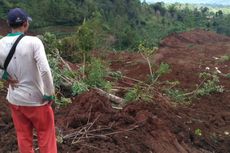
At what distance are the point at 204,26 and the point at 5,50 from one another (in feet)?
152

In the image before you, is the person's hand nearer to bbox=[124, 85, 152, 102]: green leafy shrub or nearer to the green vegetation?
bbox=[124, 85, 152, 102]: green leafy shrub

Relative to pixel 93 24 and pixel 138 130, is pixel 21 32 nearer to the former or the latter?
pixel 138 130

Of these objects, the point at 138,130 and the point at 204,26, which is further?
the point at 204,26

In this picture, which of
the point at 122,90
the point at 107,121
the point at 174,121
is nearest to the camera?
the point at 107,121

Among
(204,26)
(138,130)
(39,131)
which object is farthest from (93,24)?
(204,26)

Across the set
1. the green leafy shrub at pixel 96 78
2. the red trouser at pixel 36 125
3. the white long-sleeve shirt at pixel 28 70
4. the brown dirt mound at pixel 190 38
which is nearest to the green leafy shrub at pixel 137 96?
the green leafy shrub at pixel 96 78

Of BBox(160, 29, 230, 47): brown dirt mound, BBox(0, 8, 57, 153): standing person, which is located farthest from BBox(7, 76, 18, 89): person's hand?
BBox(160, 29, 230, 47): brown dirt mound

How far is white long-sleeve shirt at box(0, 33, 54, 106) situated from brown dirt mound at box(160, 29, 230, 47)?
28.2 meters

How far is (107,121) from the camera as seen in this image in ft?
23.7

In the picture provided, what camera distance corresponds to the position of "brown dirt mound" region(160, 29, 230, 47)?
112 ft

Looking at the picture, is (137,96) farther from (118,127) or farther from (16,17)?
(16,17)

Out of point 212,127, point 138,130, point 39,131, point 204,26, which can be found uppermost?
point 39,131

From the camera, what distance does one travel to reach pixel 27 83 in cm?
498

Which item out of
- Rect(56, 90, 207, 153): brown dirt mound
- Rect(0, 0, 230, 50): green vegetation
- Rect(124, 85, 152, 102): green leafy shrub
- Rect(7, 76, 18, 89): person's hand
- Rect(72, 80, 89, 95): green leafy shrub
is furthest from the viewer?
Rect(0, 0, 230, 50): green vegetation
